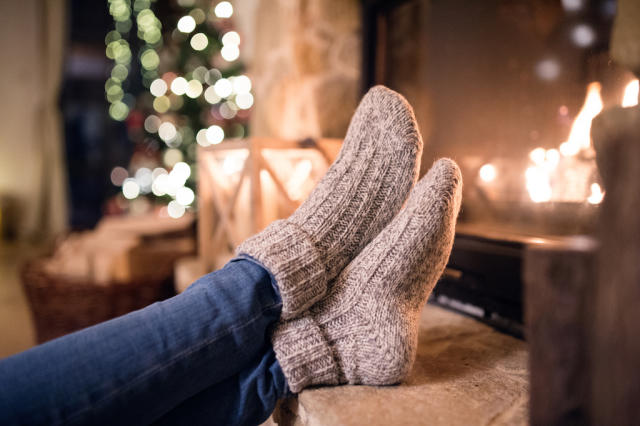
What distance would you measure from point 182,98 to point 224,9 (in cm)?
48

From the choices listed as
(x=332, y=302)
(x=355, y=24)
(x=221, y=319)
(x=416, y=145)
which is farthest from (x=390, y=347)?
(x=355, y=24)

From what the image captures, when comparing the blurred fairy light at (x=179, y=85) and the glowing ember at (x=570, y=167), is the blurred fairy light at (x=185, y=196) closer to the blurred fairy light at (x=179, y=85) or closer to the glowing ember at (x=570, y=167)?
the blurred fairy light at (x=179, y=85)

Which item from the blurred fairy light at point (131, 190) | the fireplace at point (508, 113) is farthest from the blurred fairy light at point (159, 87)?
the fireplace at point (508, 113)

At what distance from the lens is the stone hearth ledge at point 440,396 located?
0.49 m

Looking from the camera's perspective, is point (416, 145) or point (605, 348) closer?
point (605, 348)

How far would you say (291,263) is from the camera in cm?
55

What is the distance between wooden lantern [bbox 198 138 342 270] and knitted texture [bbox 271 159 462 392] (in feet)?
1.44

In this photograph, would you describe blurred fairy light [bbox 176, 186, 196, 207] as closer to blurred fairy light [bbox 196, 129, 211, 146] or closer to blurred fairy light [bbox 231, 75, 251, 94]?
blurred fairy light [bbox 196, 129, 211, 146]

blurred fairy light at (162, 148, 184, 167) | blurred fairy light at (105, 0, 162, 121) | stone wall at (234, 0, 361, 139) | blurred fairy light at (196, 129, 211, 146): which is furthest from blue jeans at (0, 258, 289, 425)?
blurred fairy light at (105, 0, 162, 121)

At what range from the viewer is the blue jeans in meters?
0.41

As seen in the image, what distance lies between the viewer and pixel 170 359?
46 centimetres

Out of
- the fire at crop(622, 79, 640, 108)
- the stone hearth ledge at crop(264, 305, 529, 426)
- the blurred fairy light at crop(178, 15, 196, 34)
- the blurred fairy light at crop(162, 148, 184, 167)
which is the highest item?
the blurred fairy light at crop(178, 15, 196, 34)

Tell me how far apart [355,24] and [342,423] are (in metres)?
1.13

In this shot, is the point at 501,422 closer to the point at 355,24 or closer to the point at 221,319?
the point at 221,319
